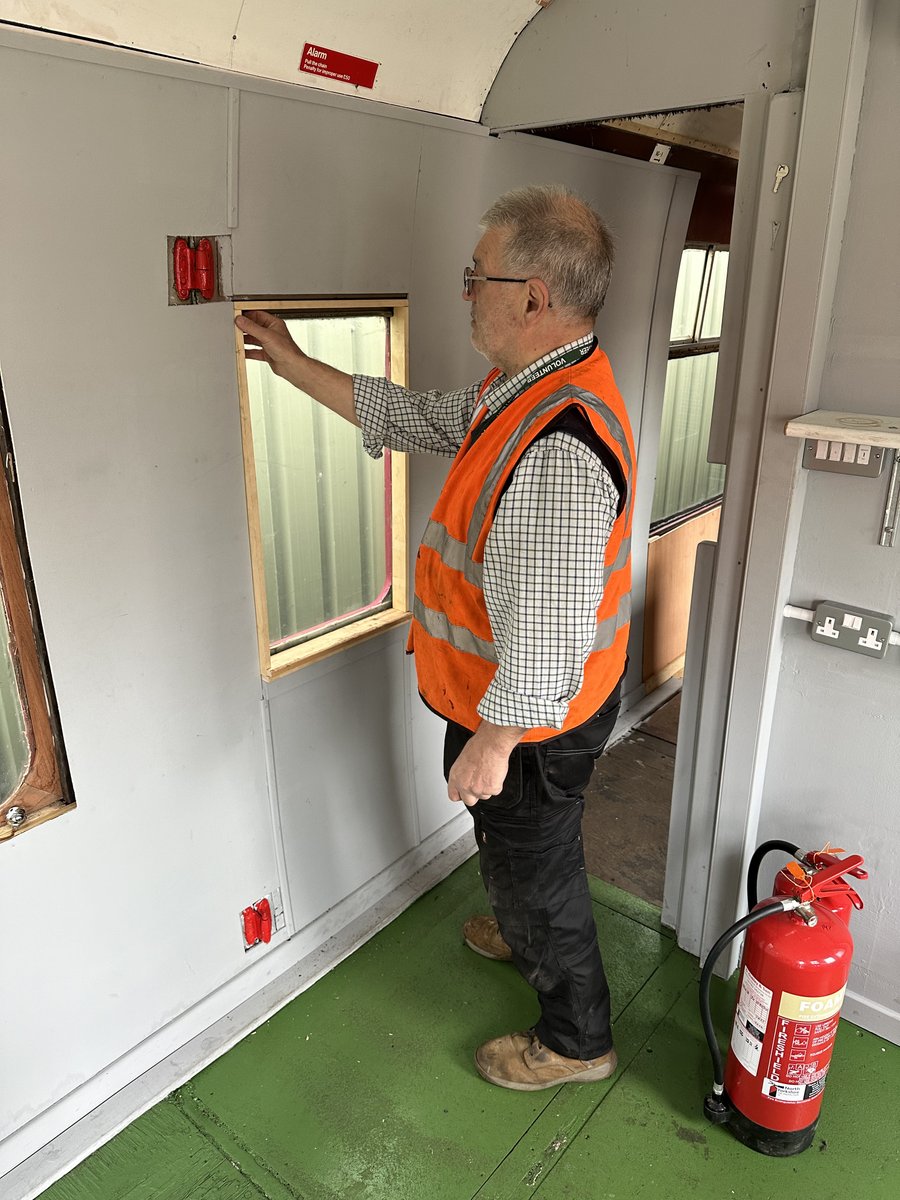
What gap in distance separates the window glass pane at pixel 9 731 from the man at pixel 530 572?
860mm

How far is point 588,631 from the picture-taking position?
5.14 ft

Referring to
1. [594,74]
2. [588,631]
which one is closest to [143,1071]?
[588,631]

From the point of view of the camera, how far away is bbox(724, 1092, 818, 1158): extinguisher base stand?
189 centimetres

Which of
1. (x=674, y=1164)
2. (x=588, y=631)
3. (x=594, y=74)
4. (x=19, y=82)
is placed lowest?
(x=674, y=1164)

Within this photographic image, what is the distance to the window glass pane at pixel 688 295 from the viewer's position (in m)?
3.62

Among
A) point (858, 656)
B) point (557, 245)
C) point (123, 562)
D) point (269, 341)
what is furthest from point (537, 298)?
point (858, 656)

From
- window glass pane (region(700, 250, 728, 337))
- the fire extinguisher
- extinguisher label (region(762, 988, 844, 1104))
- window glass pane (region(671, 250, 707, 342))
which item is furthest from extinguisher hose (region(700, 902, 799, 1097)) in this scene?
window glass pane (region(700, 250, 728, 337))

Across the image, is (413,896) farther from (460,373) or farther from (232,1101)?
(460,373)

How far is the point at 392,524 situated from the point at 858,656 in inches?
51.3

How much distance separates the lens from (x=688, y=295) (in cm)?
371

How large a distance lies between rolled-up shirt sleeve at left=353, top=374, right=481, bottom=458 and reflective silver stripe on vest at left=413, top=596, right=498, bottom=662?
45cm

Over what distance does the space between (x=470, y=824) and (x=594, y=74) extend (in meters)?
2.36

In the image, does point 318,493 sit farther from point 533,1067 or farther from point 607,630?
point 533,1067

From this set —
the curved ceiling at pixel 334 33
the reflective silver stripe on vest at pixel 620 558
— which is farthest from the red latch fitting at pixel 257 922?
the curved ceiling at pixel 334 33
